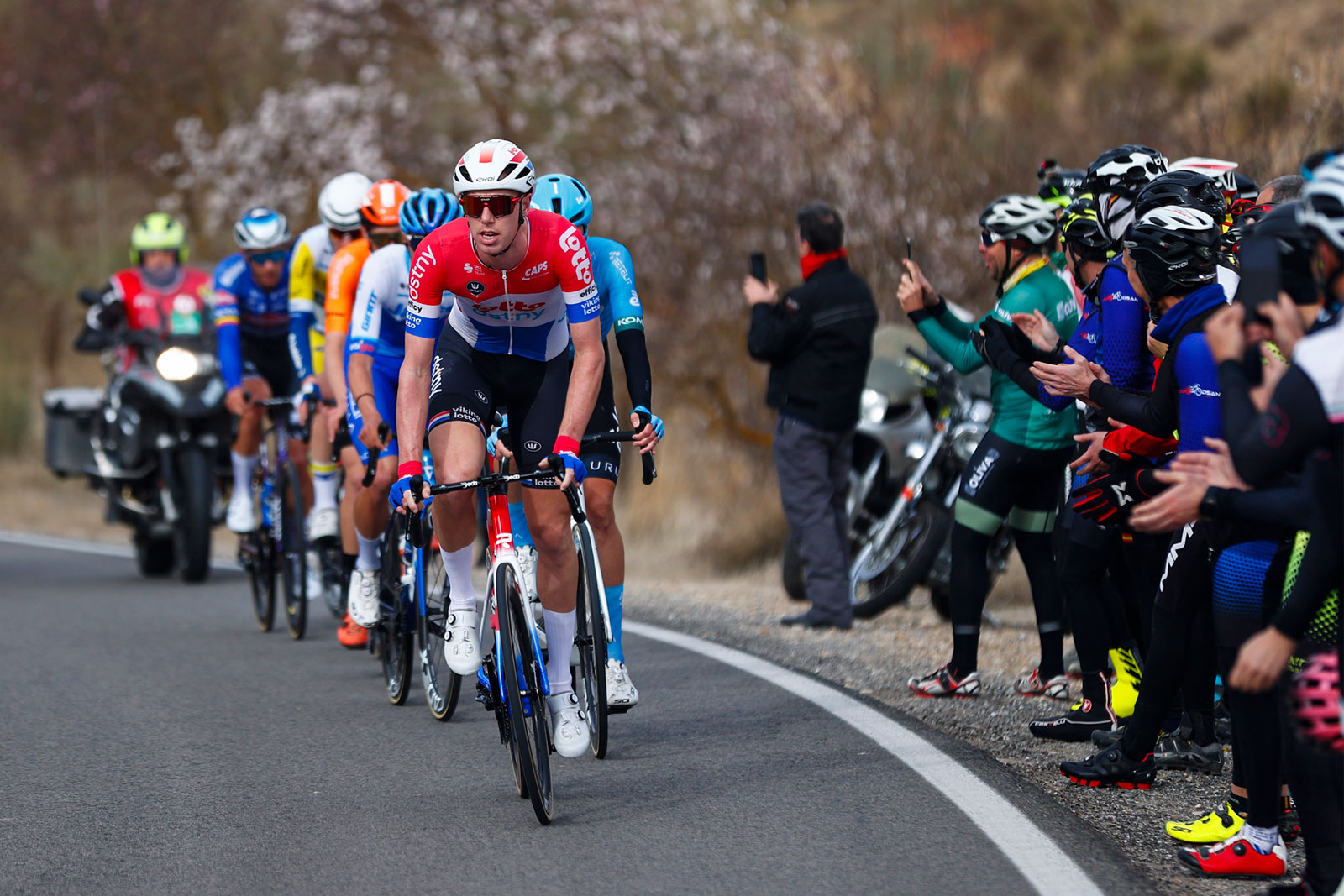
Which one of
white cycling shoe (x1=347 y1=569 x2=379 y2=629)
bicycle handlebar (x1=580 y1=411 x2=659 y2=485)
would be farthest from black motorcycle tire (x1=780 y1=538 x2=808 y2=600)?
bicycle handlebar (x1=580 y1=411 x2=659 y2=485)

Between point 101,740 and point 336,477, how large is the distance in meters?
2.75

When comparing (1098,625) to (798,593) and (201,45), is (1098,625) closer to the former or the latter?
(798,593)

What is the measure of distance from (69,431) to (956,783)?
32.6 ft

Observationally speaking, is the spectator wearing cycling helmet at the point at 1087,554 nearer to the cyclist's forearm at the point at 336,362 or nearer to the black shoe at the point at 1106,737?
the black shoe at the point at 1106,737

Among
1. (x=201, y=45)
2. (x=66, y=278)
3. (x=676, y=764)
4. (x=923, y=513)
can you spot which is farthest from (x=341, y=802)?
(x=66, y=278)

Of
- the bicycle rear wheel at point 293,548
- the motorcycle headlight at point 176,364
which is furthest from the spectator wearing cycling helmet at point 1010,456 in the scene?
the motorcycle headlight at point 176,364

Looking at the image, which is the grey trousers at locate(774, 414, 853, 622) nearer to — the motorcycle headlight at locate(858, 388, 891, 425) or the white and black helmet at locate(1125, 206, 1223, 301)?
the motorcycle headlight at locate(858, 388, 891, 425)

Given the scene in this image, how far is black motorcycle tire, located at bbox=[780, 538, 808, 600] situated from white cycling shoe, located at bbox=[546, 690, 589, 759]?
16.5 ft

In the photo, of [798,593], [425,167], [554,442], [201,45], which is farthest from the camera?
[201,45]

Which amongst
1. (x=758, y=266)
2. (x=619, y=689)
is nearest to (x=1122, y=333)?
(x=619, y=689)

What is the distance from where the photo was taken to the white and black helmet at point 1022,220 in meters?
7.12

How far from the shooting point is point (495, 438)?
602 cm

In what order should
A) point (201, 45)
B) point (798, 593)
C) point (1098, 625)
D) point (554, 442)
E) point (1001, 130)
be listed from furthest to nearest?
point (201, 45) < point (1001, 130) < point (798, 593) < point (1098, 625) < point (554, 442)

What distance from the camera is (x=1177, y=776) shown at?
6039 mm
